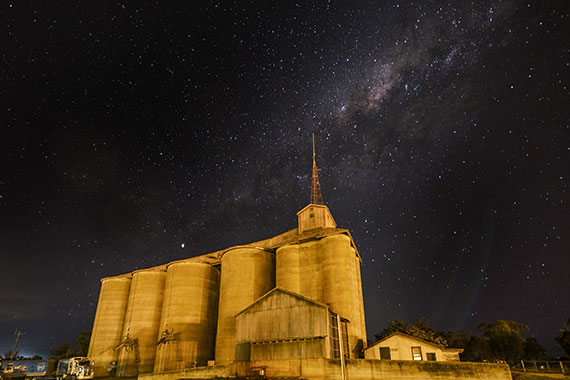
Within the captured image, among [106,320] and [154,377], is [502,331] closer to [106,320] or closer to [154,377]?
[154,377]

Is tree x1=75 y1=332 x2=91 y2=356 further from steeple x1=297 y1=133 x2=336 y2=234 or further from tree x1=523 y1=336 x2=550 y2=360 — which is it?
tree x1=523 y1=336 x2=550 y2=360

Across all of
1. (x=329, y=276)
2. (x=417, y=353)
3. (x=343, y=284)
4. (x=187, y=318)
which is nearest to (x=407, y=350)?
(x=417, y=353)

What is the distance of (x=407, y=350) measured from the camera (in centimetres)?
2892

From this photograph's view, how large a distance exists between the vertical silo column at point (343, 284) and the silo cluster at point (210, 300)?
0.35 feet

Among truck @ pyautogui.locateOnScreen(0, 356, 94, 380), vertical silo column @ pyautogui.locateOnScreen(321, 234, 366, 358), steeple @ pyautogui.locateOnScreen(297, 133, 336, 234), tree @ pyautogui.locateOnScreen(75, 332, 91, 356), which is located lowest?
truck @ pyautogui.locateOnScreen(0, 356, 94, 380)

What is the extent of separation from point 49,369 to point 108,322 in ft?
35.7

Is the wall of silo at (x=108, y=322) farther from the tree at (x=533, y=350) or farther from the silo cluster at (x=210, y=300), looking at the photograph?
the tree at (x=533, y=350)

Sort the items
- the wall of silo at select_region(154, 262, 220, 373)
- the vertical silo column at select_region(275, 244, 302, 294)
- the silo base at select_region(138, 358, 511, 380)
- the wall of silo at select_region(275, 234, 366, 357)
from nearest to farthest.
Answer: the silo base at select_region(138, 358, 511, 380)
the wall of silo at select_region(275, 234, 366, 357)
the vertical silo column at select_region(275, 244, 302, 294)
the wall of silo at select_region(154, 262, 220, 373)

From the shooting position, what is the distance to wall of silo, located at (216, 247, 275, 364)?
130 feet

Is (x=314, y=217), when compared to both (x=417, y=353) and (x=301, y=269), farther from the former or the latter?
(x=417, y=353)

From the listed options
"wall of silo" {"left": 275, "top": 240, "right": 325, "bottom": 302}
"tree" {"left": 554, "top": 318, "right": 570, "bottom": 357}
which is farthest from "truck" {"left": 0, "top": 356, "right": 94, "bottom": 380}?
"tree" {"left": 554, "top": 318, "right": 570, "bottom": 357}

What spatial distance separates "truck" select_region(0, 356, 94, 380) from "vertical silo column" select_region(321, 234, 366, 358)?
33542 mm

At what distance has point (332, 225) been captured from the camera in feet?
160

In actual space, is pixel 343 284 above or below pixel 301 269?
below
